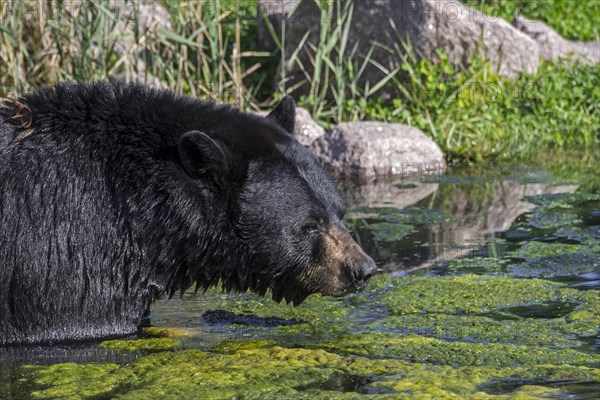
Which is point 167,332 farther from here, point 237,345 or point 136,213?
point 136,213

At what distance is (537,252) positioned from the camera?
7.64m

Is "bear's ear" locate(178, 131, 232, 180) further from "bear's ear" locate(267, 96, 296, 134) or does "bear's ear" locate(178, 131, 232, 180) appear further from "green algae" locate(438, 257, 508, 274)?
"green algae" locate(438, 257, 508, 274)

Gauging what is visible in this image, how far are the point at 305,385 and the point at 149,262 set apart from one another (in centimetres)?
114

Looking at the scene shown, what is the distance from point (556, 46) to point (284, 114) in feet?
27.1

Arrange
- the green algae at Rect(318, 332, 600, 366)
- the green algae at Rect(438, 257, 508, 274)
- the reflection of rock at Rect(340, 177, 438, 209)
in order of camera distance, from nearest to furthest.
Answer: the green algae at Rect(318, 332, 600, 366)
the green algae at Rect(438, 257, 508, 274)
the reflection of rock at Rect(340, 177, 438, 209)

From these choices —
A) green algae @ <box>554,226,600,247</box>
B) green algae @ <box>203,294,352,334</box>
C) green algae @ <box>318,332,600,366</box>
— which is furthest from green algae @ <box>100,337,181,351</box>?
green algae @ <box>554,226,600,247</box>

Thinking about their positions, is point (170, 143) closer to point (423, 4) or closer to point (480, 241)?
point (480, 241)

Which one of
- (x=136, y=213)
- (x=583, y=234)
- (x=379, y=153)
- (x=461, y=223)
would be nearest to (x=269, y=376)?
(x=136, y=213)

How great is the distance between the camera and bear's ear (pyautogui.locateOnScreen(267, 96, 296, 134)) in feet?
20.4

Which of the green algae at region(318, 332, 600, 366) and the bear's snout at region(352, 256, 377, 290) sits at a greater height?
the bear's snout at region(352, 256, 377, 290)

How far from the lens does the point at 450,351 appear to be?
5.50 m

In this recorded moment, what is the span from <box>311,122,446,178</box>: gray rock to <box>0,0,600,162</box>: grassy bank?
474 millimetres

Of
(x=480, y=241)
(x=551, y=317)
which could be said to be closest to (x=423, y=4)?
(x=480, y=241)

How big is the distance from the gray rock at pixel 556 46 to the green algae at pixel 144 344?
342 inches
